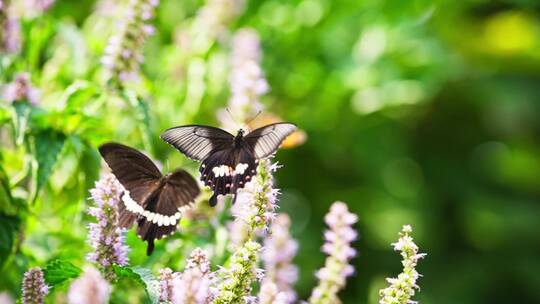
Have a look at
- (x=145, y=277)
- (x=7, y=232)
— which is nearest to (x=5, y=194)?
(x=7, y=232)

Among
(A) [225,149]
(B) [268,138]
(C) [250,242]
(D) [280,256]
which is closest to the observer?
(C) [250,242]

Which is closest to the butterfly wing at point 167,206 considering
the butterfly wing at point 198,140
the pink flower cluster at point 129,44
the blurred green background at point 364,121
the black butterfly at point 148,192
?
the black butterfly at point 148,192

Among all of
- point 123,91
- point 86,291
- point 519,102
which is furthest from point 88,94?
point 519,102

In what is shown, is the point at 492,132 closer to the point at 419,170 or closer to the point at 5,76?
the point at 419,170

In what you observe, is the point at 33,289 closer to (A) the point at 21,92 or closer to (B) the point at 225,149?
(B) the point at 225,149

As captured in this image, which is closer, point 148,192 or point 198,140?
point 148,192
